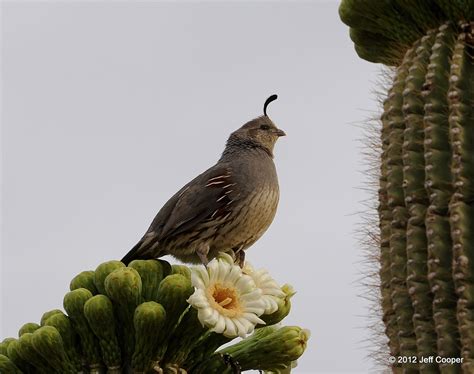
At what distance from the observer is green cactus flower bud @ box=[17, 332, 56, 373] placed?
3.98m

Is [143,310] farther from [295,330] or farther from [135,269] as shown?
[295,330]

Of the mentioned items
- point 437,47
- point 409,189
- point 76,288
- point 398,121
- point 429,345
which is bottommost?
point 429,345

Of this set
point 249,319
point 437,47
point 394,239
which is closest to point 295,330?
point 249,319

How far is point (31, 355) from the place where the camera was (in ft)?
13.1

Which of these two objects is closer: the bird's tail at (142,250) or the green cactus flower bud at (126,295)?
the green cactus flower bud at (126,295)

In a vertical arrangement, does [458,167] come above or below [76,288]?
above

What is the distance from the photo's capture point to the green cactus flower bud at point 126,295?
390cm

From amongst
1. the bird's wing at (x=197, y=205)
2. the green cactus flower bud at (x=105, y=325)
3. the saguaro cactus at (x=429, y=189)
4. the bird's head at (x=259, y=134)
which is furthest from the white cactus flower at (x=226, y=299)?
the bird's head at (x=259, y=134)

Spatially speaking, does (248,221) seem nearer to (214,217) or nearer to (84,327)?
(214,217)

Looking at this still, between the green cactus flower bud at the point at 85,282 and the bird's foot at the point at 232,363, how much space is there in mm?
622

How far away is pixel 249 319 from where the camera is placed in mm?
3947

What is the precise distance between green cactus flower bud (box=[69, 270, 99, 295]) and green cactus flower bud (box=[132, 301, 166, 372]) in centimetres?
36

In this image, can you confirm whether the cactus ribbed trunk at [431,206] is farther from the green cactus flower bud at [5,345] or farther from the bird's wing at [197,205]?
the green cactus flower bud at [5,345]

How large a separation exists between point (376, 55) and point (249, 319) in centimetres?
166
